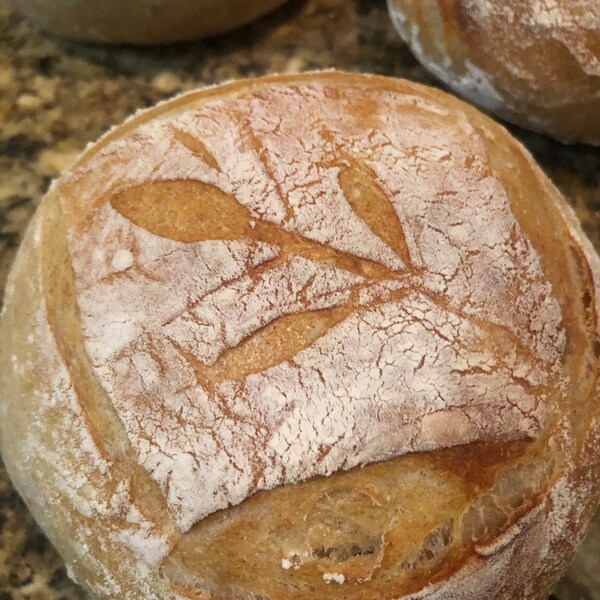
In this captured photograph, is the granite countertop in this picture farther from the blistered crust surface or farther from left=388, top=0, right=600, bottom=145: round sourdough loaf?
the blistered crust surface

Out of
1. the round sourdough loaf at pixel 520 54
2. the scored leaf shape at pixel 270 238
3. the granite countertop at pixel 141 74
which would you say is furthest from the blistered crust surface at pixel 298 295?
the granite countertop at pixel 141 74

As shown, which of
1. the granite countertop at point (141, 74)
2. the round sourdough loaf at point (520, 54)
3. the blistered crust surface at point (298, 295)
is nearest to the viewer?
the blistered crust surface at point (298, 295)

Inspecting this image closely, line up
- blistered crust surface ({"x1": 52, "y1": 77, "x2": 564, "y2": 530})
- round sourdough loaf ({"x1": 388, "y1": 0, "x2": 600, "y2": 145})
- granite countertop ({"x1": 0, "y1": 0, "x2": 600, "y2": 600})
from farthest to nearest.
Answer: granite countertop ({"x1": 0, "y1": 0, "x2": 600, "y2": 600}) → round sourdough loaf ({"x1": 388, "y1": 0, "x2": 600, "y2": 145}) → blistered crust surface ({"x1": 52, "y1": 77, "x2": 564, "y2": 530})

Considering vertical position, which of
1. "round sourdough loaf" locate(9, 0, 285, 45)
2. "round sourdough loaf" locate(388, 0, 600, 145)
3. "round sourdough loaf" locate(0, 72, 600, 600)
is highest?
"round sourdough loaf" locate(388, 0, 600, 145)

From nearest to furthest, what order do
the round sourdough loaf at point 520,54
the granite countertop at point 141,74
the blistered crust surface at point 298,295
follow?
the blistered crust surface at point 298,295 < the round sourdough loaf at point 520,54 < the granite countertop at point 141,74

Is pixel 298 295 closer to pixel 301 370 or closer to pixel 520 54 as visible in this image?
pixel 301 370

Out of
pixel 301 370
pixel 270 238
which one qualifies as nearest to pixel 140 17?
pixel 270 238

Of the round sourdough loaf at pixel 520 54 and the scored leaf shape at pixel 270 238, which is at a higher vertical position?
the round sourdough loaf at pixel 520 54

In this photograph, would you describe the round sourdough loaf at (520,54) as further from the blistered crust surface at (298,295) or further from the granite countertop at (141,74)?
the blistered crust surface at (298,295)

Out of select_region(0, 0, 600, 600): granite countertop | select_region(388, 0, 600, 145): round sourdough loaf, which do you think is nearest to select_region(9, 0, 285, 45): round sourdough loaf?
select_region(0, 0, 600, 600): granite countertop
